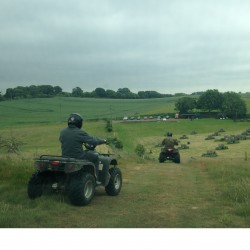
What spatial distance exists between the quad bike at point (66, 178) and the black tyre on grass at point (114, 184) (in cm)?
68

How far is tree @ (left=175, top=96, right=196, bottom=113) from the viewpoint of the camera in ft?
298

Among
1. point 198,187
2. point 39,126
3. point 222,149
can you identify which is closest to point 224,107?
point 222,149

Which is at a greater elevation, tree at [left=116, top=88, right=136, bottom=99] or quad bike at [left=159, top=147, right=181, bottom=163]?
tree at [left=116, top=88, right=136, bottom=99]

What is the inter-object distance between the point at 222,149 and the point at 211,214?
47.8 meters

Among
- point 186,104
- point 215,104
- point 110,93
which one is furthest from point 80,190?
point 215,104

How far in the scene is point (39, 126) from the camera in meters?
45.6

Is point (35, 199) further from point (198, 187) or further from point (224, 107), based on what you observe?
point (224, 107)

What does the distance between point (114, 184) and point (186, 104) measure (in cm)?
8417

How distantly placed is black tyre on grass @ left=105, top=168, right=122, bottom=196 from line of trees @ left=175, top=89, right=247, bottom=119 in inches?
3199

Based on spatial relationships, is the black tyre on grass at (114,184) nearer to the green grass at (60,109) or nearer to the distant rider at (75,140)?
the distant rider at (75,140)

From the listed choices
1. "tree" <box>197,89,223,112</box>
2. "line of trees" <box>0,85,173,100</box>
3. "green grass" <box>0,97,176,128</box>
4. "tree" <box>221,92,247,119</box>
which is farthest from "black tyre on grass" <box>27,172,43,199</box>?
"tree" <box>197,89,223,112</box>

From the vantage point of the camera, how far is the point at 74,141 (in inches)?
327

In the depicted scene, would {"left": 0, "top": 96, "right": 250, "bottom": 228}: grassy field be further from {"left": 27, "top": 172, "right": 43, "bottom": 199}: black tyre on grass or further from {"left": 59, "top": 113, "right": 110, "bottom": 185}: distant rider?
Result: {"left": 59, "top": 113, "right": 110, "bottom": 185}: distant rider

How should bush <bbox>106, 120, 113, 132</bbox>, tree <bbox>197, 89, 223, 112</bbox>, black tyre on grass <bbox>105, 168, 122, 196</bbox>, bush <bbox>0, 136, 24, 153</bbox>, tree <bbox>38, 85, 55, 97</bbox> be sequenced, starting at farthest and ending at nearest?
1. tree <bbox>197, 89, 223, 112</bbox>
2. bush <bbox>106, 120, 113, 132</bbox>
3. tree <bbox>38, 85, 55, 97</bbox>
4. bush <bbox>0, 136, 24, 153</bbox>
5. black tyre on grass <bbox>105, 168, 122, 196</bbox>
